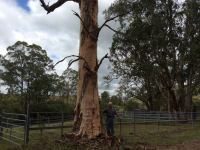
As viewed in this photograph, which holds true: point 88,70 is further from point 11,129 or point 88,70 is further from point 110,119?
point 110,119

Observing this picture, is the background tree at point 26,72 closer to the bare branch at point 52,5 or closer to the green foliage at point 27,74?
the green foliage at point 27,74

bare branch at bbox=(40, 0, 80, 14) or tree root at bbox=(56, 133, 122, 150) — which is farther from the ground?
bare branch at bbox=(40, 0, 80, 14)

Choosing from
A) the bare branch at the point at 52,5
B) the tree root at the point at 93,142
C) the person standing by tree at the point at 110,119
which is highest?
the bare branch at the point at 52,5

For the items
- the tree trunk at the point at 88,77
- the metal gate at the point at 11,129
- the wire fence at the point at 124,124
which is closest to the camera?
the tree trunk at the point at 88,77

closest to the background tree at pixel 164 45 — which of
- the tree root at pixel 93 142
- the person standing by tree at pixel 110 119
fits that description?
the person standing by tree at pixel 110 119

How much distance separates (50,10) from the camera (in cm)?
1612

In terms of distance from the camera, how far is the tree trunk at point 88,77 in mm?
15742

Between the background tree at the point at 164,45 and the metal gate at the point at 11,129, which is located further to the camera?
the background tree at the point at 164,45

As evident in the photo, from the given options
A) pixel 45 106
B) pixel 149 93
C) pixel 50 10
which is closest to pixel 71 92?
pixel 45 106

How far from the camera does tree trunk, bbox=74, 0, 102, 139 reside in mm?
15742

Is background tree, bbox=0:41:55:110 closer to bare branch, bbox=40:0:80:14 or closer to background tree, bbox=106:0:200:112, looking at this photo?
background tree, bbox=106:0:200:112

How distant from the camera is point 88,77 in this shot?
16.1 m

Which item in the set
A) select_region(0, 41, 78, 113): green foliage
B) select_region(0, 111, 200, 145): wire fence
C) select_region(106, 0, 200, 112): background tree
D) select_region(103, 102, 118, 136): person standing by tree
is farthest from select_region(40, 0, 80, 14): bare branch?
select_region(0, 41, 78, 113): green foliage

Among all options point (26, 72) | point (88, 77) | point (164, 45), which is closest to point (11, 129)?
point (88, 77)
